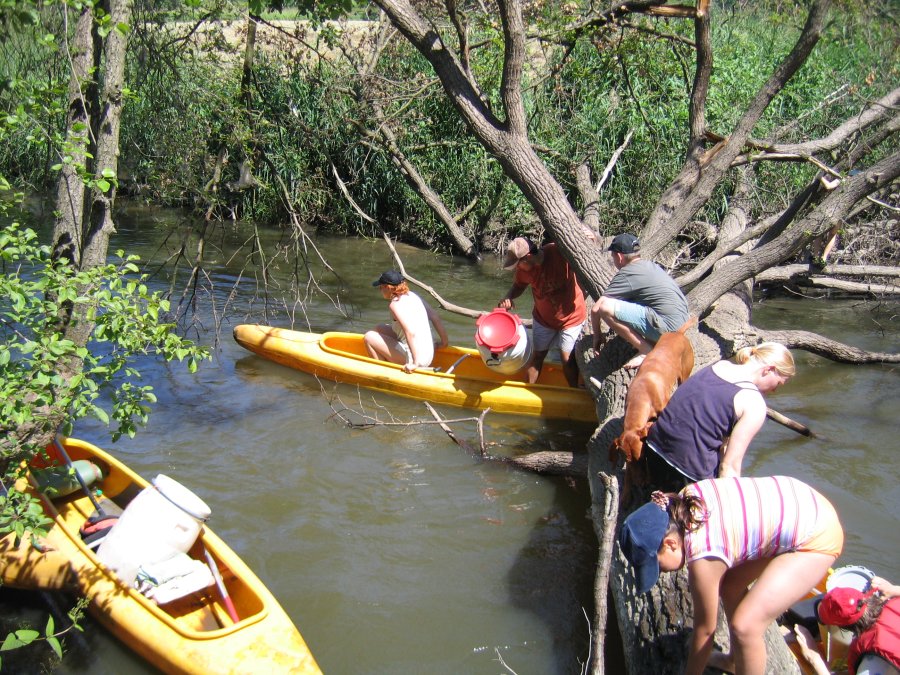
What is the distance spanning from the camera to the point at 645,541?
3.04 m

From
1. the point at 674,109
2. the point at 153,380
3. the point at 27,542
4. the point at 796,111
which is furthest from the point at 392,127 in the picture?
the point at 27,542

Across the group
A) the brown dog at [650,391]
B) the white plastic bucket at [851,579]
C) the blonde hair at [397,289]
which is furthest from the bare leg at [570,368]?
the white plastic bucket at [851,579]

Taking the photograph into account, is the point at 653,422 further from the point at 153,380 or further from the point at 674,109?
the point at 674,109

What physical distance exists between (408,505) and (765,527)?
3.30 m

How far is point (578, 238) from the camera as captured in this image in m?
7.07

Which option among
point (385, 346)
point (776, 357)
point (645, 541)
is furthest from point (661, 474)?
point (385, 346)

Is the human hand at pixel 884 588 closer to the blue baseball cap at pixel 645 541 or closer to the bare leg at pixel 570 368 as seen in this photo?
the blue baseball cap at pixel 645 541

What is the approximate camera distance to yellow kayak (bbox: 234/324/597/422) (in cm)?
745

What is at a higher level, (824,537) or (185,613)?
(824,537)

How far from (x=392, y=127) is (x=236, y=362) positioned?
4.27 m

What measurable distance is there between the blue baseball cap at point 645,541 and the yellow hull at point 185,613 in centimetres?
176

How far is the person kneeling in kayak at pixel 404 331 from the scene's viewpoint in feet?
24.3

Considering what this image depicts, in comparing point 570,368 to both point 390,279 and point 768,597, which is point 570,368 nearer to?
point 390,279

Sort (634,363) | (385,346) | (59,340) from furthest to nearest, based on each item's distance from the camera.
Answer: (385,346)
(634,363)
(59,340)
